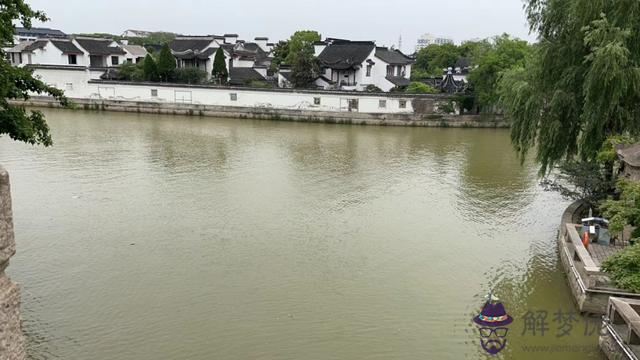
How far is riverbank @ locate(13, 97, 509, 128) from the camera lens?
32.6 m

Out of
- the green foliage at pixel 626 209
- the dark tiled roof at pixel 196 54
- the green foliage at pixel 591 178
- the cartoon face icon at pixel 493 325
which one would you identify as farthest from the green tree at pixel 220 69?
the cartoon face icon at pixel 493 325

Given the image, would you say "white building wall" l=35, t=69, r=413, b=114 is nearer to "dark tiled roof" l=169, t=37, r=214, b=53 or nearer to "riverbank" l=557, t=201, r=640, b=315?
"dark tiled roof" l=169, t=37, r=214, b=53

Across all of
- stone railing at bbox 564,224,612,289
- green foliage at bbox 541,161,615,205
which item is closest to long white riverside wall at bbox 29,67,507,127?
green foliage at bbox 541,161,615,205

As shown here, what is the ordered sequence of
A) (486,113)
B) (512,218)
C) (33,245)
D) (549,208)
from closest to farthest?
(33,245)
(512,218)
(549,208)
(486,113)

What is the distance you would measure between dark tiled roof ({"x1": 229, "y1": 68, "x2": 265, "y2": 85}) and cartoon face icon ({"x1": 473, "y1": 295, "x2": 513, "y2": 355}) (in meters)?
33.8

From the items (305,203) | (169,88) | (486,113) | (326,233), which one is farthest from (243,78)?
(326,233)

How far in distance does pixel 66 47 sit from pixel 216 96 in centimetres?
1338

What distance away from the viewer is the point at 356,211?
47.8ft

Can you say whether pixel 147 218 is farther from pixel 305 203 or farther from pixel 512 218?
pixel 512 218

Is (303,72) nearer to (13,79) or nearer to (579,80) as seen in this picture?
(579,80)

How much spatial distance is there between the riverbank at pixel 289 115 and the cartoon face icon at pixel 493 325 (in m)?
24.7

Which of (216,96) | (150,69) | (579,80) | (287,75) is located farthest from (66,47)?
(579,80)

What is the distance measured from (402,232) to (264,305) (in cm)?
494

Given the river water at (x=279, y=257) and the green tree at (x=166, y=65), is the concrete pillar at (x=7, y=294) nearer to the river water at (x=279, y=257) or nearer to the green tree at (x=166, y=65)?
the river water at (x=279, y=257)
